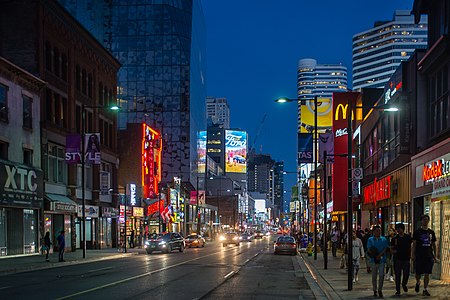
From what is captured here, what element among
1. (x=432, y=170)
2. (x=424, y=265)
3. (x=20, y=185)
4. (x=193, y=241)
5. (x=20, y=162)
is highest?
(x=20, y=162)

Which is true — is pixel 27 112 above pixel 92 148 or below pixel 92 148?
above

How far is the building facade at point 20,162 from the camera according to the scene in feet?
127

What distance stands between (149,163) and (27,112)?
A: 33.6 metres

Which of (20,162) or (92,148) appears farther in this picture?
(20,162)

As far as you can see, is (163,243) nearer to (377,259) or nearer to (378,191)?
(378,191)

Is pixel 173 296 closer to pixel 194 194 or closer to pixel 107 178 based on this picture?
pixel 107 178

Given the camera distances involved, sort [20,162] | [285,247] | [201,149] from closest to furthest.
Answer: [20,162] < [285,247] < [201,149]

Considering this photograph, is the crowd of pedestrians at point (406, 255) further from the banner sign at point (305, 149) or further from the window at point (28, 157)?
the window at point (28, 157)

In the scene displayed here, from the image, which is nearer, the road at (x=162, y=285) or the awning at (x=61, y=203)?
the road at (x=162, y=285)

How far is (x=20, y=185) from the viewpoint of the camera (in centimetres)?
4000

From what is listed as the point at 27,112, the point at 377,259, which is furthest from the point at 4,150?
the point at 377,259

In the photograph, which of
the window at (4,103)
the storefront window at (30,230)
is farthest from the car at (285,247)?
the window at (4,103)

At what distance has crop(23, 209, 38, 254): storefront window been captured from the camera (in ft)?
136

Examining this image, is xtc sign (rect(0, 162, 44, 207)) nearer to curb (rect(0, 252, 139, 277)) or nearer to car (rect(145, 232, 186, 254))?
curb (rect(0, 252, 139, 277))
